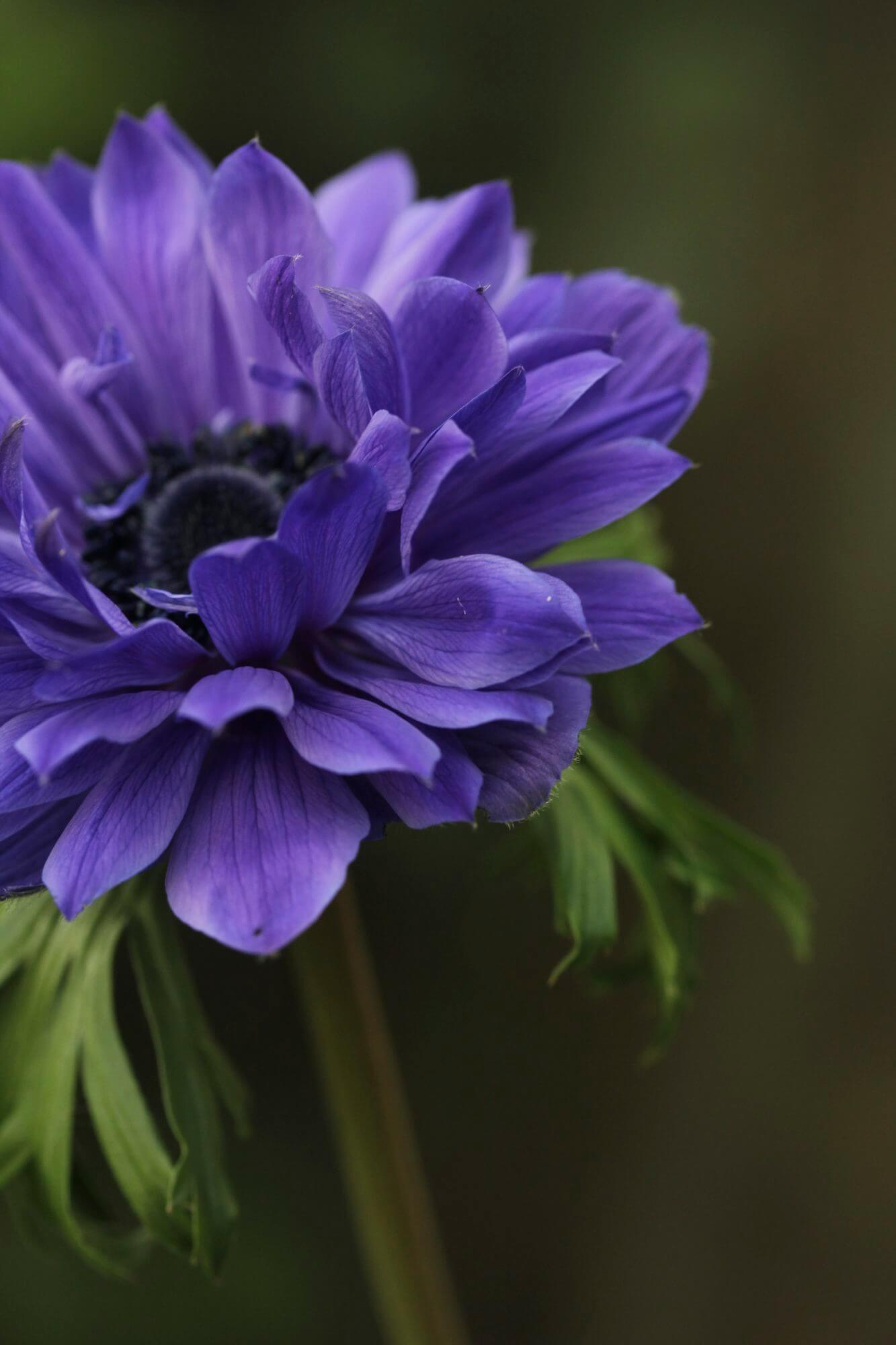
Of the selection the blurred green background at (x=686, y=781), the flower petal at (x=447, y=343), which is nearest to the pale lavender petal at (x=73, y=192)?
the flower petal at (x=447, y=343)

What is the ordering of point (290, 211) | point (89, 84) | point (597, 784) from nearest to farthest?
1. point (290, 211)
2. point (597, 784)
3. point (89, 84)

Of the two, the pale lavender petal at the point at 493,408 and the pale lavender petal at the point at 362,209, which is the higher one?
the pale lavender petal at the point at 362,209

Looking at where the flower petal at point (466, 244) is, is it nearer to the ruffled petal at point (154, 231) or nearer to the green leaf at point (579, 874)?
the ruffled petal at point (154, 231)

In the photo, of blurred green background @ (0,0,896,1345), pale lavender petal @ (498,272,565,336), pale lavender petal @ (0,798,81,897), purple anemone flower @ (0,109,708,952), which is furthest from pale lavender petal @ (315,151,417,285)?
blurred green background @ (0,0,896,1345)

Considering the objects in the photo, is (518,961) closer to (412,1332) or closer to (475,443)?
(412,1332)

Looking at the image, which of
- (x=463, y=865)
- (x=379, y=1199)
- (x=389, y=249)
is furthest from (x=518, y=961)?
(x=389, y=249)

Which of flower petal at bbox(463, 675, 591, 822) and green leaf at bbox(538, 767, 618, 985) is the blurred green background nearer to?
green leaf at bbox(538, 767, 618, 985)

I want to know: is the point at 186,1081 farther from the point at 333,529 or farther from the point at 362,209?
the point at 362,209
